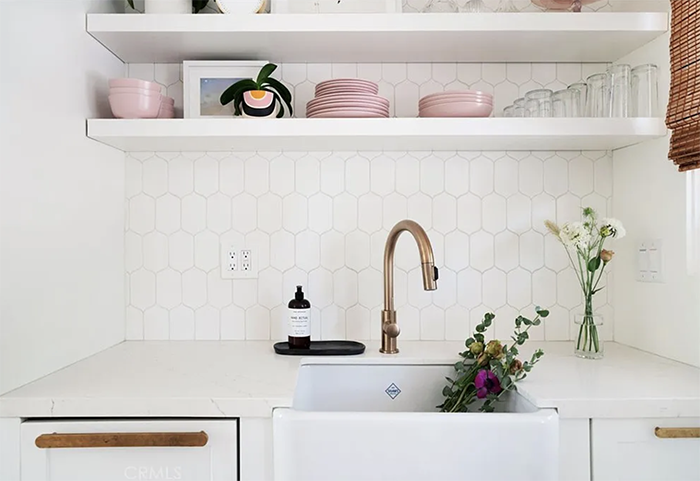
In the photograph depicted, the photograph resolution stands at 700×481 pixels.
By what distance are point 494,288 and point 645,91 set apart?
0.73m

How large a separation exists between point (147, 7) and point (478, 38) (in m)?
0.98

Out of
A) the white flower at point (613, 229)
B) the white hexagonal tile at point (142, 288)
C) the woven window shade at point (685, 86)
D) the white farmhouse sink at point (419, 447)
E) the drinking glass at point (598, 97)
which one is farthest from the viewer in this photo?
the white hexagonal tile at point (142, 288)

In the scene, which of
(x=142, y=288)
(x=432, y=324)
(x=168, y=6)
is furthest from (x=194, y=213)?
(x=432, y=324)

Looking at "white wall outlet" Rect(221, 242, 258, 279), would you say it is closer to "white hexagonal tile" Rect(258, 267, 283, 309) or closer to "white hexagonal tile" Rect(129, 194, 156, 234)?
"white hexagonal tile" Rect(258, 267, 283, 309)

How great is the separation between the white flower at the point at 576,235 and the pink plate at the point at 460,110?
0.40m

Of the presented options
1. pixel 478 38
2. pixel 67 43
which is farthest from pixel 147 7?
pixel 478 38

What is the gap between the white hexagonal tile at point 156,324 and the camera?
176 centimetres

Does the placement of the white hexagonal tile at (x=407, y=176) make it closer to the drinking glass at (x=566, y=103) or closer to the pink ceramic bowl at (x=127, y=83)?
the drinking glass at (x=566, y=103)

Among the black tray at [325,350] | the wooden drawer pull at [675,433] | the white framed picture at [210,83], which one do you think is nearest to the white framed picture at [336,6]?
the white framed picture at [210,83]

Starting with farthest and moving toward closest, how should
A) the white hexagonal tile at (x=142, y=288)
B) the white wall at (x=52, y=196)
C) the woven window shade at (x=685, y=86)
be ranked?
the white hexagonal tile at (x=142, y=288) < the woven window shade at (x=685, y=86) < the white wall at (x=52, y=196)

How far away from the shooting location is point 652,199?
5.09 feet

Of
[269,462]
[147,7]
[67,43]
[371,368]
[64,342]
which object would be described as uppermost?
[147,7]

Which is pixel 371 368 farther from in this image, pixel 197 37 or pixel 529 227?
pixel 197 37

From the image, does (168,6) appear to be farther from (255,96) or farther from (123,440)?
(123,440)
